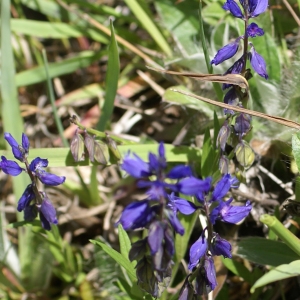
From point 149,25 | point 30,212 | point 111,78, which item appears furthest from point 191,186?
point 149,25

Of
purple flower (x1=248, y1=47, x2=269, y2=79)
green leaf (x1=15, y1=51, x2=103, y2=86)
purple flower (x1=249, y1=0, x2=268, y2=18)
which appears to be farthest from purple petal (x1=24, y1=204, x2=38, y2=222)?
green leaf (x1=15, y1=51, x2=103, y2=86)

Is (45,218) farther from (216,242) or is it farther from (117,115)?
(117,115)

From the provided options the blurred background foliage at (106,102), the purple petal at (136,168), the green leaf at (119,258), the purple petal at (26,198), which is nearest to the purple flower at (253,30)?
the blurred background foliage at (106,102)

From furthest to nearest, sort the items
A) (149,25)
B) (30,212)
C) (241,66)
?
(149,25) → (30,212) → (241,66)

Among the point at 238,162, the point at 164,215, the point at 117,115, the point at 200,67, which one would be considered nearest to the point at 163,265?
the point at 164,215

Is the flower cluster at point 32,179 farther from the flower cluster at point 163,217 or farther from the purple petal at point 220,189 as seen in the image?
the purple petal at point 220,189

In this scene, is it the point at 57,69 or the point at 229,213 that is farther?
the point at 57,69

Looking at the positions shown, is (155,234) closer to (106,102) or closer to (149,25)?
(106,102)

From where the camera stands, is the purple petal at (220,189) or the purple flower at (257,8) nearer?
the purple petal at (220,189)
